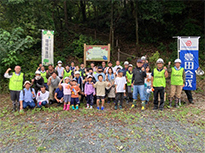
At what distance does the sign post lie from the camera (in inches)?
314

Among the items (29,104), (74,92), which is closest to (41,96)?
(29,104)

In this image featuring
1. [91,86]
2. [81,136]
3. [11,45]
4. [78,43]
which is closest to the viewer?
[81,136]

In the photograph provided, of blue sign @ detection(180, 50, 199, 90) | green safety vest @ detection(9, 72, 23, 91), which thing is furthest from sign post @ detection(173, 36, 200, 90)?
green safety vest @ detection(9, 72, 23, 91)

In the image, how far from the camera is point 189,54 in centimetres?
809

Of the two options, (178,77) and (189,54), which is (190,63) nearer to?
(189,54)

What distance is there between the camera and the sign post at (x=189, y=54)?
7.97 meters

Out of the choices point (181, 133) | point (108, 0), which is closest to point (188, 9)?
point (108, 0)

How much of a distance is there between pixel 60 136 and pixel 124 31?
17672 millimetres

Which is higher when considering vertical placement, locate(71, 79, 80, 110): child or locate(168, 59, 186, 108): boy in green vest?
locate(168, 59, 186, 108): boy in green vest

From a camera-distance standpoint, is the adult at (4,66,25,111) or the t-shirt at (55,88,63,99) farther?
the t-shirt at (55,88,63,99)

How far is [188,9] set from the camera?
688 inches

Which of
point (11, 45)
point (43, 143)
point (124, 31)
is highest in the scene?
point (124, 31)

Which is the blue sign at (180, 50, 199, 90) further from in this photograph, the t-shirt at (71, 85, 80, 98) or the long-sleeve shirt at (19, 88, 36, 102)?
the long-sleeve shirt at (19, 88, 36, 102)

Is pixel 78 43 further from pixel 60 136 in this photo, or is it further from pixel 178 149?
pixel 178 149
